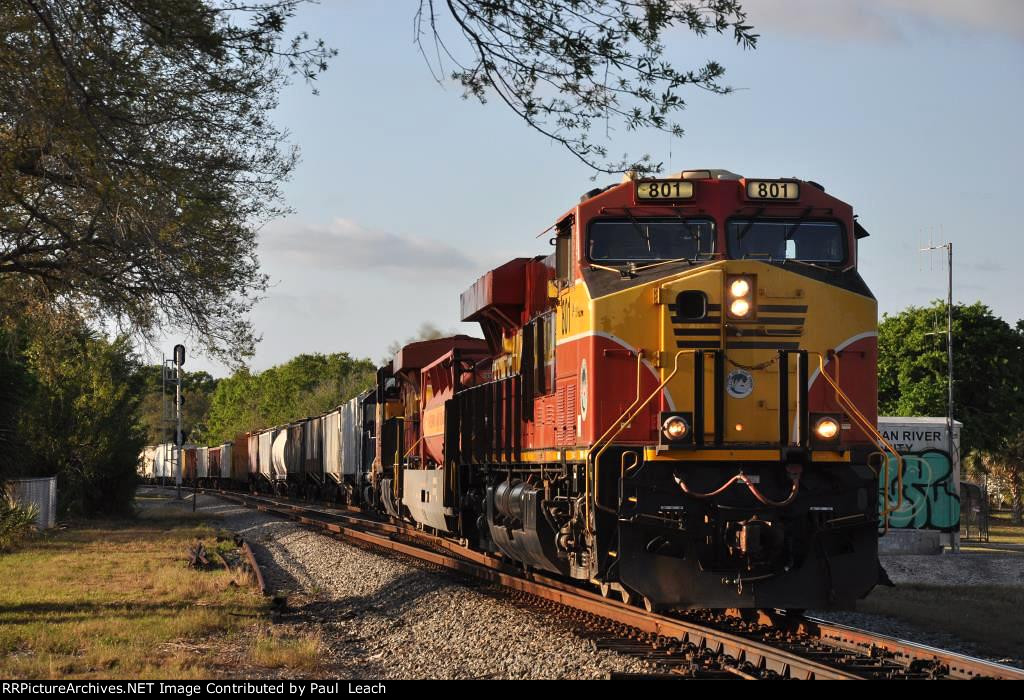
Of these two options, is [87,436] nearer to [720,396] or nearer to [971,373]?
[720,396]

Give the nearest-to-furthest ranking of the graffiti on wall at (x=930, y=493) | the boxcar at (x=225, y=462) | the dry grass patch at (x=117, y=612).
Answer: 1. the dry grass patch at (x=117, y=612)
2. the graffiti on wall at (x=930, y=493)
3. the boxcar at (x=225, y=462)

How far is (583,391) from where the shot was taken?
38.6ft

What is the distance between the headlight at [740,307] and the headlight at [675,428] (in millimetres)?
1166

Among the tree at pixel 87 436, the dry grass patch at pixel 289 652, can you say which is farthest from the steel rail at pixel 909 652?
the tree at pixel 87 436

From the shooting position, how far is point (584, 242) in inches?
474

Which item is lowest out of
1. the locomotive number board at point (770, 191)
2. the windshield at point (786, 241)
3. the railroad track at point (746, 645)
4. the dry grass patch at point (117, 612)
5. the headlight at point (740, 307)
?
the dry grass patch at point (117, 612)

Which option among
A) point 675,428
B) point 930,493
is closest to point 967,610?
point 675,428

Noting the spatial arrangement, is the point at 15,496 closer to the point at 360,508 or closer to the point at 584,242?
the point at 360,508

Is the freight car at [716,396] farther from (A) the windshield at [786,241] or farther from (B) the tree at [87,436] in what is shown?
(B) the tree at [87,436]

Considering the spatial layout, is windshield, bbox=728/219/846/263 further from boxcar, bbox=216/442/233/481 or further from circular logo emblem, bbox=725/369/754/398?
boxcar, bbox=216/442/233/481

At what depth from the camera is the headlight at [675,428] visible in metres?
11.0

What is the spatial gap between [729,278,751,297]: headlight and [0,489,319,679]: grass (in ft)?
17.1
